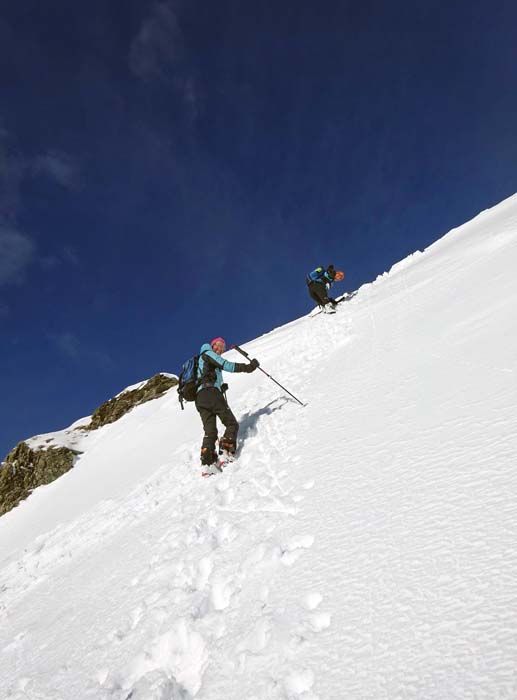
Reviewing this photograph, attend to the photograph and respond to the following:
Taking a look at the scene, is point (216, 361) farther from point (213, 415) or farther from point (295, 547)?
point (295, 547)

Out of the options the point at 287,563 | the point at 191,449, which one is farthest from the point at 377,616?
the point at 191,449

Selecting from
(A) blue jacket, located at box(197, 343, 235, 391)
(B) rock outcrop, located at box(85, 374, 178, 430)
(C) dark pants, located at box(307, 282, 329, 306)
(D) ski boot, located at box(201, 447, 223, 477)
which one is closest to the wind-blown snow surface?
(D) ski boot, located at box(201, 447, 223, 477)

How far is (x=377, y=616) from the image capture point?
8.07 ft

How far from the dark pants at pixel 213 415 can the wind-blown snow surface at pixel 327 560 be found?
1.59 feet

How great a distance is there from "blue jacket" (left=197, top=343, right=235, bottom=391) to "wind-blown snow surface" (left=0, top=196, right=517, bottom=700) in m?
1.37

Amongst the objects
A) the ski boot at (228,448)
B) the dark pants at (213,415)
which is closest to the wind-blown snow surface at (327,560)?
the ski boot at (228,448)

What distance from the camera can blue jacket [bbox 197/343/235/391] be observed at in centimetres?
755

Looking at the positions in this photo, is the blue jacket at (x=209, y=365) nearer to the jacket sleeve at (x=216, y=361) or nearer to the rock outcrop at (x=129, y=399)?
the jacket sleeve at (x=216, y=361)

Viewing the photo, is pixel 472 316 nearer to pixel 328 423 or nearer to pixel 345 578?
pixel 328 423

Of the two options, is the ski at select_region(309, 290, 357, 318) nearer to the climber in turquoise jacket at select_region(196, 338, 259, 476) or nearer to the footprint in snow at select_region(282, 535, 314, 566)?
the climber in turquoise jacket at select_region(196, 338, 259, 476)

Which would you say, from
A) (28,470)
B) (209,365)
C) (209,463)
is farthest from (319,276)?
(28,470)

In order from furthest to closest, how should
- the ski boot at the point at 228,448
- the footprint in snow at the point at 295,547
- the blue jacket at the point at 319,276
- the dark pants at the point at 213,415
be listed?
the blue jacket at the point at 319,276 → the dark pants at the point at 213,415 → the ski boot at the point at 228,448 → the footprint in snow at the point at 295,547

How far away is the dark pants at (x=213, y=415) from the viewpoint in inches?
285

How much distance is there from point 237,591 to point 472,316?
621 centimetres
